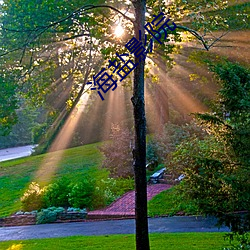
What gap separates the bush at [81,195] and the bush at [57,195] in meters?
0.28

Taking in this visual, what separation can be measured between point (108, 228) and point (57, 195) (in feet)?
10.4

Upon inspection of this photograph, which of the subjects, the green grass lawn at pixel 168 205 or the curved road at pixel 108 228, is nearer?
the curved road at pixel 108 228

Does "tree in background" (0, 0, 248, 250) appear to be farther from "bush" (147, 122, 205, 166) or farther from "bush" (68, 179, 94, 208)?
"bush" (147, 122, 205, 166)

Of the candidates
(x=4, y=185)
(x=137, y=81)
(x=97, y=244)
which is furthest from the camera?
(x=4, y=185)

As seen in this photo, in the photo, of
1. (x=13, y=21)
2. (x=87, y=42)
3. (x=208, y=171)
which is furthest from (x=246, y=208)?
(x=13, y=21)

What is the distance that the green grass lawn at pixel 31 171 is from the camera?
1356cm

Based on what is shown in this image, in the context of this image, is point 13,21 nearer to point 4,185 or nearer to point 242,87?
point 4,185

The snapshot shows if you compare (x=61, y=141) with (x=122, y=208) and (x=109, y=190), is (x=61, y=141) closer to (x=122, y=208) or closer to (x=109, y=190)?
(x=109, y=190)

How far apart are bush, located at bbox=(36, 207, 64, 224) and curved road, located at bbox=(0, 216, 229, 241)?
304mm

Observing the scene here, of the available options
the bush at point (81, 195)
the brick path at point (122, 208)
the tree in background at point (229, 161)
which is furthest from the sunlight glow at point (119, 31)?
the tree in background at point (229, 161)

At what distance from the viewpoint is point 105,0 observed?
9.97 metres

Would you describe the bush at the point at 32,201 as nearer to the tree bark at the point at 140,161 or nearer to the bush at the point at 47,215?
the bush at the point at 47,215

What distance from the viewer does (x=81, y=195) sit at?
10594 mm

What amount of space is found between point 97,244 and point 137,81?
357 cm
